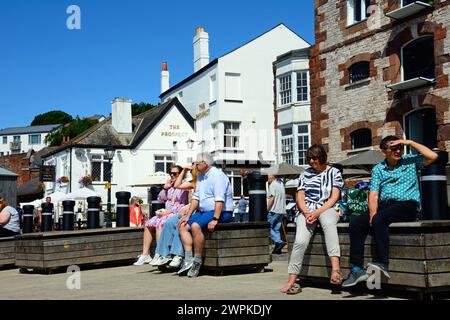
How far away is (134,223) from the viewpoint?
21.0 meters

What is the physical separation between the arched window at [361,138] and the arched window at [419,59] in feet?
8.07

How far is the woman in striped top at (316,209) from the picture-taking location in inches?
253

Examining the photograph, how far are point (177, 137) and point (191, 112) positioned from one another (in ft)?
6.96

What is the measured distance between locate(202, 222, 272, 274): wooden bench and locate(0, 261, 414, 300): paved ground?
0.17 m

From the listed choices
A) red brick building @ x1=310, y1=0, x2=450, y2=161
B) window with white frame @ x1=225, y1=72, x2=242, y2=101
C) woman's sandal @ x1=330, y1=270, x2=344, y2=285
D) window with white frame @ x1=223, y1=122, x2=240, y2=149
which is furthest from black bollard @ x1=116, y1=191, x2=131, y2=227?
window with white frame @ x1=225, y1=72, x2=242, y2=101

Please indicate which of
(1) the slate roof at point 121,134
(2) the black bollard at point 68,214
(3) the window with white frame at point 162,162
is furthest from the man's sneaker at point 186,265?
(3) the window with white frame at point 162,162

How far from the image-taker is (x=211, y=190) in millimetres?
8422

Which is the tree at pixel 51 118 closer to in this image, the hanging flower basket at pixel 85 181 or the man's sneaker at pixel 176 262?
the hanging flower basket at pixel 85 181

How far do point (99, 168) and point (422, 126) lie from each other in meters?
23.3

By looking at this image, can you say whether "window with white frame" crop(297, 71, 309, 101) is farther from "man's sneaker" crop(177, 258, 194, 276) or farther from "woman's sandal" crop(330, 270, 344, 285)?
"woman's sandal" crop(330, 270, 344, 285)

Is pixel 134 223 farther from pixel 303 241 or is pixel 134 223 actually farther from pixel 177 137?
pixel 177 137

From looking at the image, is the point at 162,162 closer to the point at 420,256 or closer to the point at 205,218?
the point at 205,218

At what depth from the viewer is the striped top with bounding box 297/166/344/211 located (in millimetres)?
6667

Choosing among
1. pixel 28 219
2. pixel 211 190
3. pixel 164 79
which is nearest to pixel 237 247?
pixel 211 190
